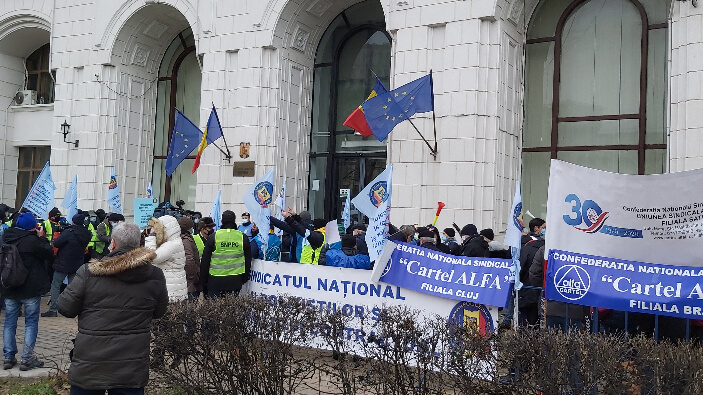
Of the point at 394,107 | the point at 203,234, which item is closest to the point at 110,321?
the point at 203,234

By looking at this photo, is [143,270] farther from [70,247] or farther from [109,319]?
[70,247]

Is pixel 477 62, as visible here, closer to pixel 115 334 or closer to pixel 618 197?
pixel 618 197

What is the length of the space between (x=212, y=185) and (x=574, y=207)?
12483 millimetres

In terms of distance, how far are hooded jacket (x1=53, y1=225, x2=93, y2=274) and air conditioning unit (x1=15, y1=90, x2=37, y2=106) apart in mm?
14092

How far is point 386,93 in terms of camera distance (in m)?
13.6

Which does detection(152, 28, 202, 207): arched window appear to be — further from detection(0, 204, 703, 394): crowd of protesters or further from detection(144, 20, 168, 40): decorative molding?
detection(0, 204, 703, 394): crowd of protesters

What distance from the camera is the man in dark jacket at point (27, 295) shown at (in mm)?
8336

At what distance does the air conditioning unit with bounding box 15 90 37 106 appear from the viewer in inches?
959

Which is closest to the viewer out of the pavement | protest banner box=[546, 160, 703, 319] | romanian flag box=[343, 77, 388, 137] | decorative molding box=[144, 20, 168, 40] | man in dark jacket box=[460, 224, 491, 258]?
protest banner box=[546, 160, 703, 319]

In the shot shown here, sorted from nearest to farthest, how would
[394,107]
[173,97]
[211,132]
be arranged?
[394,107], [211,132], [173,97]

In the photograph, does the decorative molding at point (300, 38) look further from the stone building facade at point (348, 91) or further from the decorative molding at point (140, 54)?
the decorative molding at point (140, 54)

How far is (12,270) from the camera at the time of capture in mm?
8172

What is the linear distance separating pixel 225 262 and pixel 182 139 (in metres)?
7.79

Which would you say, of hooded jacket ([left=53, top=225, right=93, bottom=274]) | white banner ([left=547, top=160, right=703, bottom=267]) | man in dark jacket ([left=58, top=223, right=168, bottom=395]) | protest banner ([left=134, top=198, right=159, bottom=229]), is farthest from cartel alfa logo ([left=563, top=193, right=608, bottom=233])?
protest banner ([left=134, top=198, right=159, bottom=229])
